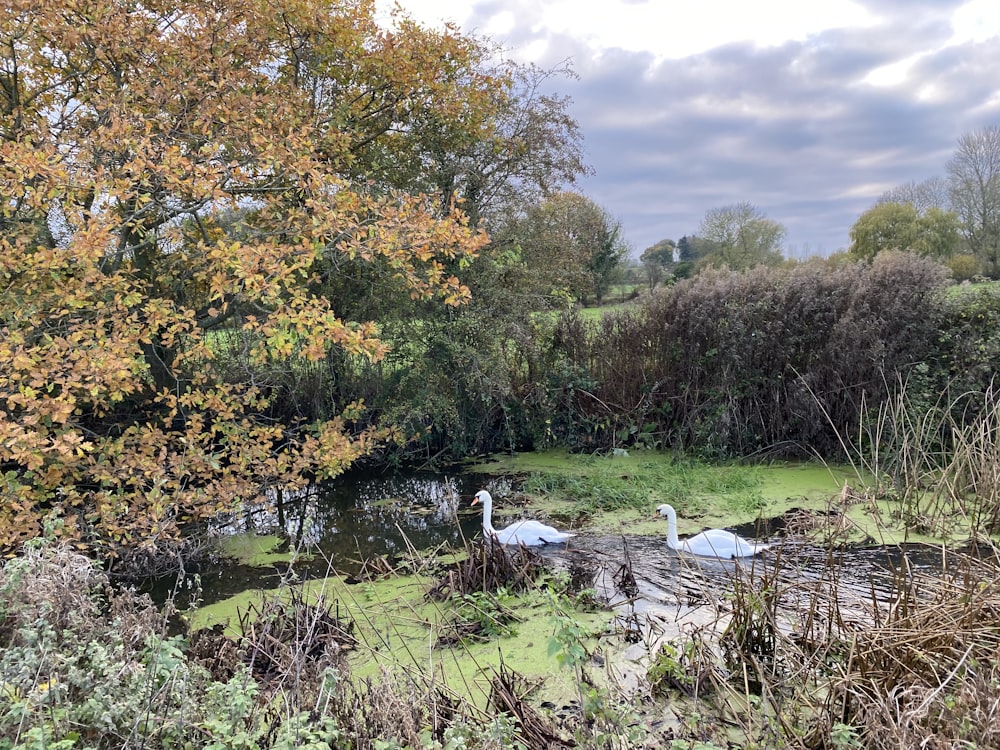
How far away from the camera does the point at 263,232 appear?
5.36 m

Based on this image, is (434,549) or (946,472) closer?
(946,472)

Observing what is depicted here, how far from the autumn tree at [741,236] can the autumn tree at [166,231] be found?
81.9 feet

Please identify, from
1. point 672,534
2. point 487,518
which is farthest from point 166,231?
point 672,534

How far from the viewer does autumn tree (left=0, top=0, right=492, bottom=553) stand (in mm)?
4352

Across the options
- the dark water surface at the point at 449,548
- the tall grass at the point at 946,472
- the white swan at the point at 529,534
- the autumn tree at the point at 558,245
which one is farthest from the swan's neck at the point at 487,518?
the autumn tree at the point at 558,245

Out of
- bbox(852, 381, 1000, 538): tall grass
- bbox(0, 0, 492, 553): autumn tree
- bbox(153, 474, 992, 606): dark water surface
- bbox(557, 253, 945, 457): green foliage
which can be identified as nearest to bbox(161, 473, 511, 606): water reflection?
bbox(153, 474, 992, 606): dark water surface

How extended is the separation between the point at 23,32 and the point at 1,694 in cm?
510

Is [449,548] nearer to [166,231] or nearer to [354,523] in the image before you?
[354,523]

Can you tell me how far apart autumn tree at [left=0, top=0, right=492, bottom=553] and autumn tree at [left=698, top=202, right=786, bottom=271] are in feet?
81.9

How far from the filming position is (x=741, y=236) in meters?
29.9

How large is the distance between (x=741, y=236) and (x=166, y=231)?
1139 inches

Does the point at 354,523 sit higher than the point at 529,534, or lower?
lower

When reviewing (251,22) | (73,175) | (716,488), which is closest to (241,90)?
(251,22)

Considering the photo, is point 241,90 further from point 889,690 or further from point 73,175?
point 889,690
